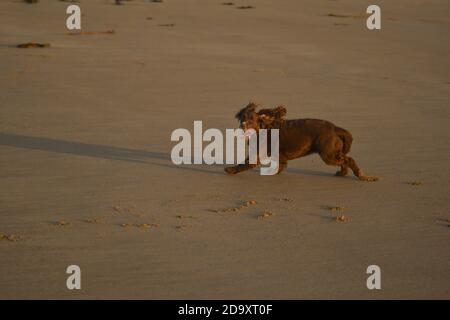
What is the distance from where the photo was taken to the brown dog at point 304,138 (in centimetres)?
961

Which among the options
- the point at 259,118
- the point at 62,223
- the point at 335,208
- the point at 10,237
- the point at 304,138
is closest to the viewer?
the point at 10,237

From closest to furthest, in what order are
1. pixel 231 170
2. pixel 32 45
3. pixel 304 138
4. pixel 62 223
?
pixel 62 223, pixel 304 138, pixel 231 170, pixel 32 45

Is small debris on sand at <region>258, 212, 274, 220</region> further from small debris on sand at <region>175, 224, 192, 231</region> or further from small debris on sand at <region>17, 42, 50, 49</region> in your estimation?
small debris on sand at <region>17, 42, 50, 49</region>

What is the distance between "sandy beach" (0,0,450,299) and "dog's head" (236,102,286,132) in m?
0.61

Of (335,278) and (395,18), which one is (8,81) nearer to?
(335,278)

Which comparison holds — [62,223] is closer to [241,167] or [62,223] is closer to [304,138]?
[241,167]

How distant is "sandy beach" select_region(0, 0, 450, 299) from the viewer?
692cm

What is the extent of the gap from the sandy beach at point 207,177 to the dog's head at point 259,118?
0.61 metres

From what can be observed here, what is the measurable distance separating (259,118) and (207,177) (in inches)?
35.2

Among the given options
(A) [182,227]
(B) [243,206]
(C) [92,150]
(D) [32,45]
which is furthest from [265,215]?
(D) [32,45]

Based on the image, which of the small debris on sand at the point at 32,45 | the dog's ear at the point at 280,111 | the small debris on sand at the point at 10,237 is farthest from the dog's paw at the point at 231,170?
the small debris on sand at the point at 32,45

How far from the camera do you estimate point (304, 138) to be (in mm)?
9633

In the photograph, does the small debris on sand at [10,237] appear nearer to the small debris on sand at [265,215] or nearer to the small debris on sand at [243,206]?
the small debris on sand at [243,206]

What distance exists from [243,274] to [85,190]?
2862mm
